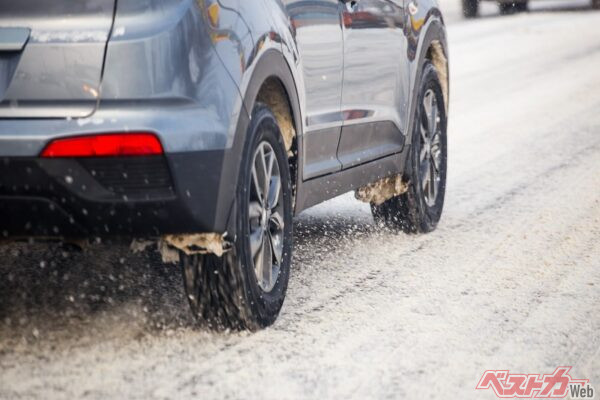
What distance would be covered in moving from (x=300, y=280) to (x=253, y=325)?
1.11 meters

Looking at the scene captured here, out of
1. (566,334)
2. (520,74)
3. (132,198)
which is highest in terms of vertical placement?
(132,198)

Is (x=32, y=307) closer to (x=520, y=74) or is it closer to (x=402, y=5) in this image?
(x=402, y=5)

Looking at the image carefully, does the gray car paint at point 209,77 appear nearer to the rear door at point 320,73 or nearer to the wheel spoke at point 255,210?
the rear door at point 320,73

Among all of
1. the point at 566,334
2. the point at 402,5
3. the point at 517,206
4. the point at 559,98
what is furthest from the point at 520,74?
the point at 566,334

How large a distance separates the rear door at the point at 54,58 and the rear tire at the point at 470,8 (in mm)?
25461

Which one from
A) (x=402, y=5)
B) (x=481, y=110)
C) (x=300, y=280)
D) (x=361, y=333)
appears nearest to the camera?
(x=361, y=333)

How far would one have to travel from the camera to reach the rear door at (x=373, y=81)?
596 centimetres

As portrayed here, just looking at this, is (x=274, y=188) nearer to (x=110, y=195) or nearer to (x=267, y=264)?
(x=267, y=264)

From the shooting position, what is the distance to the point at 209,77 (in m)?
4.45

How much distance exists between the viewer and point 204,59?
444 centimetres

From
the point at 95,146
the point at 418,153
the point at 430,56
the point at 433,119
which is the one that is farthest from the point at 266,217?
the point at 430,56

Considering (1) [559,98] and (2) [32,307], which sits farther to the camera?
(1) [559,98]

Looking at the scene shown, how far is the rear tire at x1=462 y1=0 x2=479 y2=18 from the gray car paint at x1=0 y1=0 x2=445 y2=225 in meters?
23.8

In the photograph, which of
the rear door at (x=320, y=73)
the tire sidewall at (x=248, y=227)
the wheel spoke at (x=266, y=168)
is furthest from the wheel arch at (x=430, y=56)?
the wheel spoke at (x=266, y=168)
